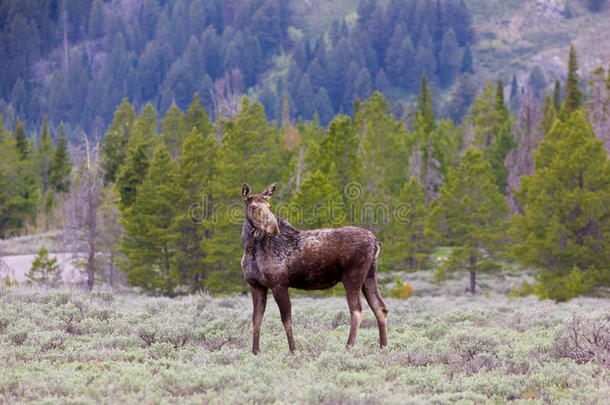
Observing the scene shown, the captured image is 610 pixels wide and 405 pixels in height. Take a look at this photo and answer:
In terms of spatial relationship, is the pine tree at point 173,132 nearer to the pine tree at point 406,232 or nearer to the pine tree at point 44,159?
the pine tree at point 406,232

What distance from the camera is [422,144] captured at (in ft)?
183

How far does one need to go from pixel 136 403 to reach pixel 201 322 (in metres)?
4.86

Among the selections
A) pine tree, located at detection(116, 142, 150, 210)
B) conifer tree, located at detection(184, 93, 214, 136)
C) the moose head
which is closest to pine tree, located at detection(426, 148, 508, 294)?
pine tree, located at detection(116, 142, 150, 210)

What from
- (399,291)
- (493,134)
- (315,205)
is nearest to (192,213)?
(315,205)

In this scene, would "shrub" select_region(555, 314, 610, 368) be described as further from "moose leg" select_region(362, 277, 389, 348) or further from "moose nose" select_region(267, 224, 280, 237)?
"moose nose" select_region(267, 224, 280, 237)

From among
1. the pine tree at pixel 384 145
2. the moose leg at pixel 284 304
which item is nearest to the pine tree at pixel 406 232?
the pine tree at pixel 384 145

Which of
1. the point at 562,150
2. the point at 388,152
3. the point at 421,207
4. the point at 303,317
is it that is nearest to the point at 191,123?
the point at 388,152

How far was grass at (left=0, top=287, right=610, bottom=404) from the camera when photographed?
656 centimetres

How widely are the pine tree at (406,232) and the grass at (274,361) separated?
66.2ft

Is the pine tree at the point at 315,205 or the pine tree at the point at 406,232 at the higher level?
the pine tree at the point at 315,205

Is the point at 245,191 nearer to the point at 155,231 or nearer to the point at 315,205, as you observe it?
the point at 315,205

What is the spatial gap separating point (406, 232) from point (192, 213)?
13.1 meters

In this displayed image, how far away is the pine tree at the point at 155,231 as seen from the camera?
2806cm

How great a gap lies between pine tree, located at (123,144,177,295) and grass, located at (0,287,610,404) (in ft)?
52.1
